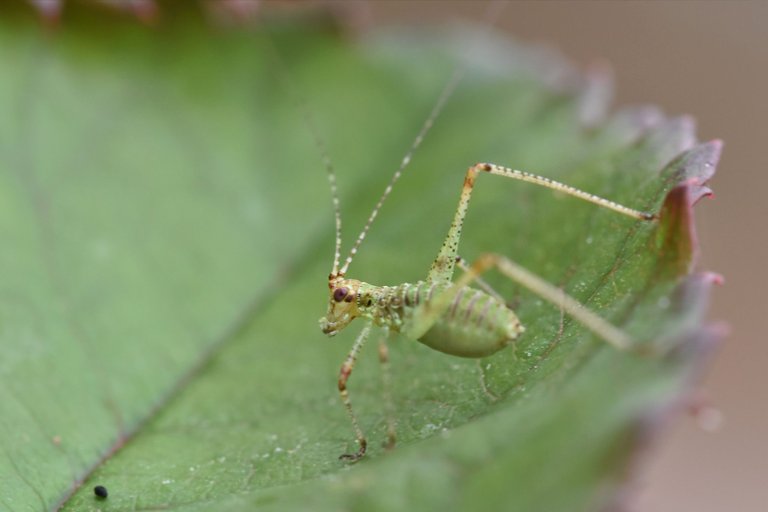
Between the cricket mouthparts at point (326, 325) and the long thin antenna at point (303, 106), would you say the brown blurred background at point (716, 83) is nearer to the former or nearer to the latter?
the long thin antenna at point (303, 106)

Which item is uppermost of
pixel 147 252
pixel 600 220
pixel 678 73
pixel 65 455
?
pixel 678 73

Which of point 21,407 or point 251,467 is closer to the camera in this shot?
point 251,467

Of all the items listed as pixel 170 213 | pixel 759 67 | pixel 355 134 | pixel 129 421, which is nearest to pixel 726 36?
pixel 759 67

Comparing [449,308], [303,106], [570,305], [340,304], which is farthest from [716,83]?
[570,305]

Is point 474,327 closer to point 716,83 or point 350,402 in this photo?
point 350,402

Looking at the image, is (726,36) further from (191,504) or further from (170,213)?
(191,504)

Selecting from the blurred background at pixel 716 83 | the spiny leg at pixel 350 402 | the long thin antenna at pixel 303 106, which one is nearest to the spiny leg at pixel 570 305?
the spiny leg at pixel 350 402
